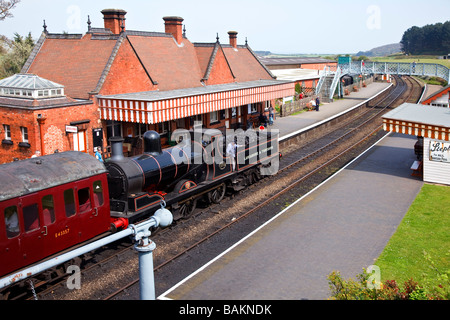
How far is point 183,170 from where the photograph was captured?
52.7 feet

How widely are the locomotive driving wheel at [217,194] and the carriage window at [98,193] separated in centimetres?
631

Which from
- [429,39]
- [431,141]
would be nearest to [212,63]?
[431,141]

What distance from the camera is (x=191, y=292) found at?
11164mm

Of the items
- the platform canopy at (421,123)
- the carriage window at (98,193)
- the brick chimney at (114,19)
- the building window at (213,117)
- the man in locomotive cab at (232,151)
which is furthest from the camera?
the building window at (213,117)

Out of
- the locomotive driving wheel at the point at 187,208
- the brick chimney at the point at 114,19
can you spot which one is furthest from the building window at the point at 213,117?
the locomotive driving wheel at the point at 187,208

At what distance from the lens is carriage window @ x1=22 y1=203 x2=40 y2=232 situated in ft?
33.9

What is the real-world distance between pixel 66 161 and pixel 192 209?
20.9 ft

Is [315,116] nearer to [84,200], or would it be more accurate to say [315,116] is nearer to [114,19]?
[114,19]

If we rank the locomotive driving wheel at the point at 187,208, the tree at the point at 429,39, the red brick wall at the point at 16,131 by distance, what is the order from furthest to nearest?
the tree at the point at 429,39 < the red brick wall at the point at 16,131 < the locomotive driving wheel at the point at 187,208

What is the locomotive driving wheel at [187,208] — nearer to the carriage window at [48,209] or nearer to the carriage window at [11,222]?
the carriage window at [48,209]

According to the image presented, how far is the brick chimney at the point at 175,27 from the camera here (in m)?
32.8

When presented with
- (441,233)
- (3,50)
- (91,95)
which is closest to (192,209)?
(441,233)
